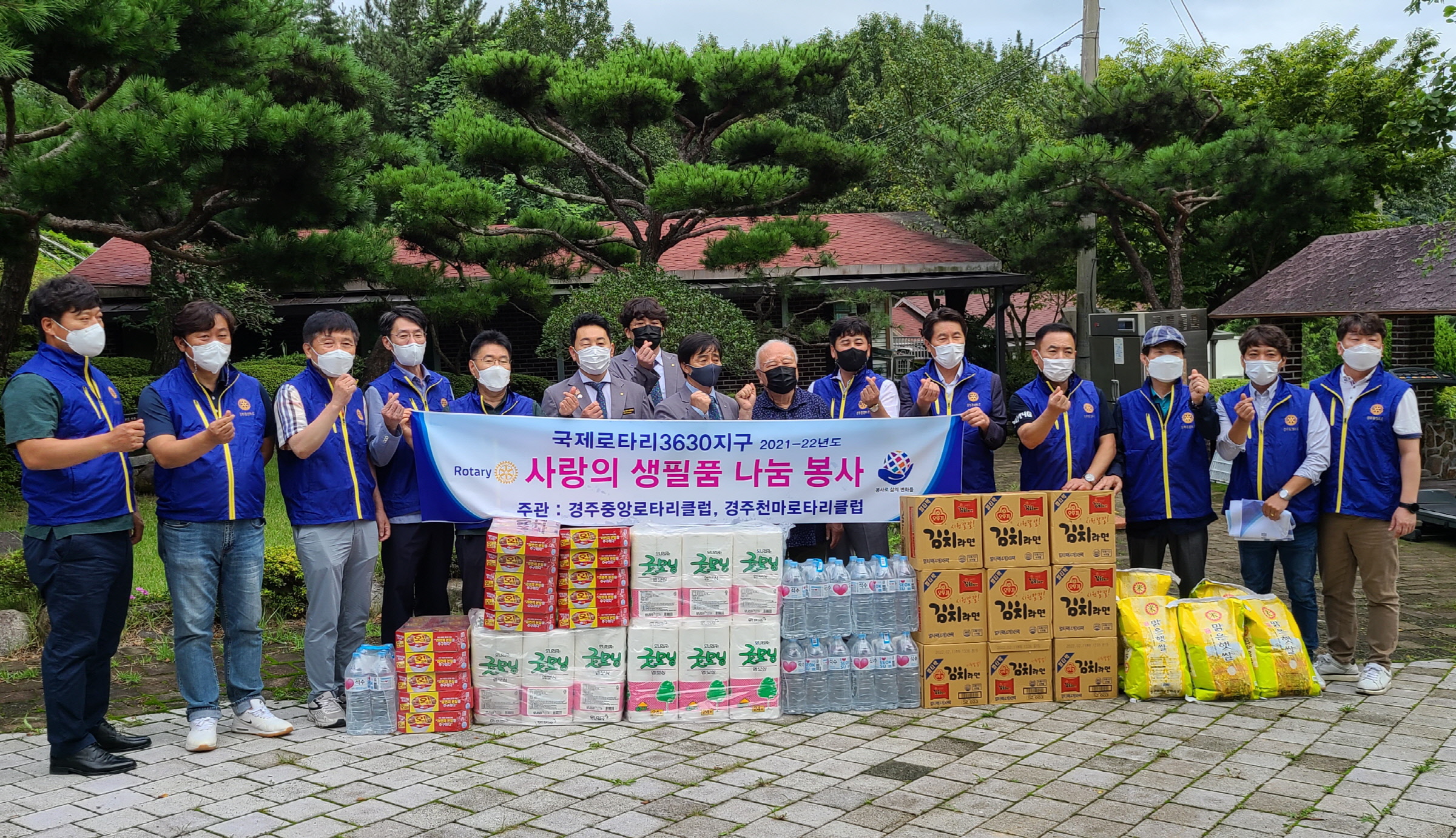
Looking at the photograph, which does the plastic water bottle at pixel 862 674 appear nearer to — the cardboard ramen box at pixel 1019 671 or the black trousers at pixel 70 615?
the cardboard ramen box at pixel 1019 671

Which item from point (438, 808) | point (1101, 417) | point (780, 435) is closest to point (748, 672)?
point (780, 435)

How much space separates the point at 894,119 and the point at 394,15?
1485cm

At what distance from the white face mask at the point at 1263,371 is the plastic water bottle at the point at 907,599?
1.92 metres

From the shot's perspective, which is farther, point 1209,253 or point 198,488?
point 1209,253

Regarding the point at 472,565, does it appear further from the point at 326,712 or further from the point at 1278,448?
the point at 1278,448

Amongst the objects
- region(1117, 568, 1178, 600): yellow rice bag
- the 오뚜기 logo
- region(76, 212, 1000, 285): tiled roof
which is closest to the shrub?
the 오뚜기 logo

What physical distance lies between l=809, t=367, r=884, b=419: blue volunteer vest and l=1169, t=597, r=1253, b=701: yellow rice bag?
1.86 meters

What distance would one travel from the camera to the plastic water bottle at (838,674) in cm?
527

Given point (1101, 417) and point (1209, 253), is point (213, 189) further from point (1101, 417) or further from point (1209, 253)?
point (1209, 253)

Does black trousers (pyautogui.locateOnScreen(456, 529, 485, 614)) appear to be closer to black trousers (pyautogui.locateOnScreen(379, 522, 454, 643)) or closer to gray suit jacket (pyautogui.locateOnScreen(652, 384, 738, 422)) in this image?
black trousers (pyautogui.locateOnScreen(379, 522, 454, 643))

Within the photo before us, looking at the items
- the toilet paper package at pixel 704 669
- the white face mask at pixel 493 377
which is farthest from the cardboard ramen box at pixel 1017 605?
the white face mask at pixel 493 377

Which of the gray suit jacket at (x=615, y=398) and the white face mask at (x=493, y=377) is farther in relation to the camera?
the gray suit jacket at (x=615, y=398)

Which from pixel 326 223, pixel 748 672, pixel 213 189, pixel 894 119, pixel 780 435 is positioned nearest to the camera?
pixel 748 672

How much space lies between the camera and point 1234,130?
1577cm
